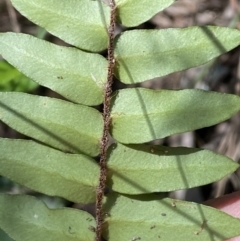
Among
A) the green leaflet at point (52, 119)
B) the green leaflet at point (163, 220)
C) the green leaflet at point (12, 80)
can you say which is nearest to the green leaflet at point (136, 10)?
the green leaflet at point (52, 119)

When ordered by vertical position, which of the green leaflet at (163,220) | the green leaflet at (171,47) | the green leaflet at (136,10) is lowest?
the green leaflet at (163,220)

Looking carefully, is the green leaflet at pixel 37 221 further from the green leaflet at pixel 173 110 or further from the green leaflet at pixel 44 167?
the green leaflet at pixel 173 110

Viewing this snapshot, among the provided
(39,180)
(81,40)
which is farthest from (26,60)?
(39,180)

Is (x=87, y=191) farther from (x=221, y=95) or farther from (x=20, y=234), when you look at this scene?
(x=221, y=95)

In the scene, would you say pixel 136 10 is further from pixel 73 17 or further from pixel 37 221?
pixel 37 221

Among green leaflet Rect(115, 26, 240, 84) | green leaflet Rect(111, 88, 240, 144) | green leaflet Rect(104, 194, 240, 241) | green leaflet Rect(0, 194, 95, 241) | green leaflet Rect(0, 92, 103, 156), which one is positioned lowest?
green leaflet Rect(0, 194, 95, 241)

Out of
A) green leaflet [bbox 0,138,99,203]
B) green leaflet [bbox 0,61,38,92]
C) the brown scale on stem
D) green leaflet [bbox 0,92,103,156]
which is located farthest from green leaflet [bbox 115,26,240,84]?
green leaflet [bbox 0,61,38,92]

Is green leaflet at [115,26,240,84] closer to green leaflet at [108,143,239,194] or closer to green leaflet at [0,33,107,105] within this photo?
green leaflet at [0,33,107,105]
